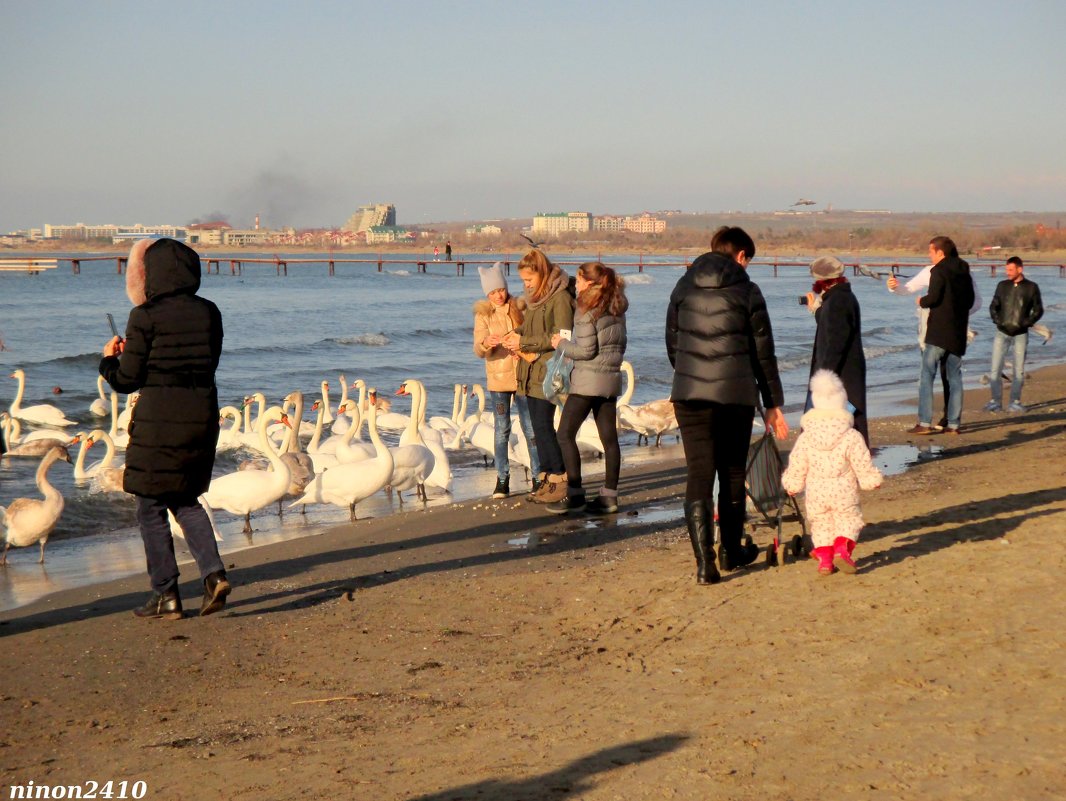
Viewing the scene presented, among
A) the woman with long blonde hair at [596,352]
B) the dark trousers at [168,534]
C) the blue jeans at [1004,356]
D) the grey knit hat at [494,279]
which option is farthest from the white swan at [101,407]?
the dark trousers at [168,534]

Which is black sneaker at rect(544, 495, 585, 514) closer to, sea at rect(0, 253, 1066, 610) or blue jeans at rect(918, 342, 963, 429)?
sea at rect(0, 253, 1066, 610)

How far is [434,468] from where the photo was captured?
11.2 m

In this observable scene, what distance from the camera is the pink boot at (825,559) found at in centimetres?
587

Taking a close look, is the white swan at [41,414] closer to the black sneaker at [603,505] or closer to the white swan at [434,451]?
the white swan at [434,451]

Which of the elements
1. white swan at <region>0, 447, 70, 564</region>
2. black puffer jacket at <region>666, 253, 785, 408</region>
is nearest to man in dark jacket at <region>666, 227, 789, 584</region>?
black puffer jacket at <region>666, 253, 785, 408</region>

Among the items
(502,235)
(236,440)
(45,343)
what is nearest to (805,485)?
(236,440)

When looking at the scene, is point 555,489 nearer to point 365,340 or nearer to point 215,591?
point 215,591

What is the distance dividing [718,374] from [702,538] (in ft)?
2.50

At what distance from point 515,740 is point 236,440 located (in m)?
11.4

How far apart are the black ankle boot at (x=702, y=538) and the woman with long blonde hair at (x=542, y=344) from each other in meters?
2.79

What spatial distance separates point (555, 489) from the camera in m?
8.77

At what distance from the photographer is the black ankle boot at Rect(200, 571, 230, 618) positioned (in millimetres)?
6059

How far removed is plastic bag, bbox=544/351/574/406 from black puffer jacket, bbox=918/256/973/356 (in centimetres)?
414

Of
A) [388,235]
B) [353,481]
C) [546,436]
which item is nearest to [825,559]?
[546,436]
